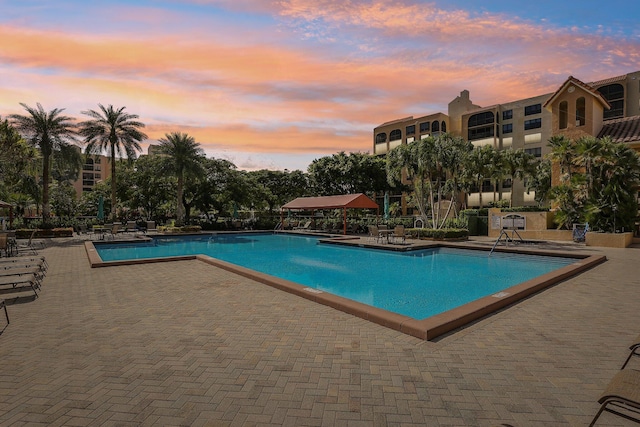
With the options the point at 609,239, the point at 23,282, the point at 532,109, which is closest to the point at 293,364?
the point at 23,282

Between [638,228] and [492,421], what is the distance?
82.3 ft

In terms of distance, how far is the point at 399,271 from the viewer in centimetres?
1275

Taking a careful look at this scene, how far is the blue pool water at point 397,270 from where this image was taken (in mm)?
9117

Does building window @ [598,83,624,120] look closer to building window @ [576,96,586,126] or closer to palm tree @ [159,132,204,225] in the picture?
building window @ [576,96,586,126]

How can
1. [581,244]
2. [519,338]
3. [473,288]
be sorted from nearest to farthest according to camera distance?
[519,338]
[473,288]
[581,244]

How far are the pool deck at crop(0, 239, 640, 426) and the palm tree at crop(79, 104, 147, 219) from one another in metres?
28.2

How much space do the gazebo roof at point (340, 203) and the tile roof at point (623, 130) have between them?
1717 cm

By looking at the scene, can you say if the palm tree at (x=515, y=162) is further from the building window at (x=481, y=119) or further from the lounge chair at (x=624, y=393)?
the lounge chair at (x=624, y=393)

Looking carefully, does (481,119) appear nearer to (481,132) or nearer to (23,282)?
(481,132)

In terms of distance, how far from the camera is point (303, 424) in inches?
118

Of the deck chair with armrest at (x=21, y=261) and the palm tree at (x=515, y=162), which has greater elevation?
the palm tree at (x=515, y=162)

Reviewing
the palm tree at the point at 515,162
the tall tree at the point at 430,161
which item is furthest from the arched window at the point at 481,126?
the tall tree at the point at 430,161

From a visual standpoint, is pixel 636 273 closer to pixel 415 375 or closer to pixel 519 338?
pixel 519 338

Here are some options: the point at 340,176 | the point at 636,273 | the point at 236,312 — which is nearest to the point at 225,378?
the point at 236,312
